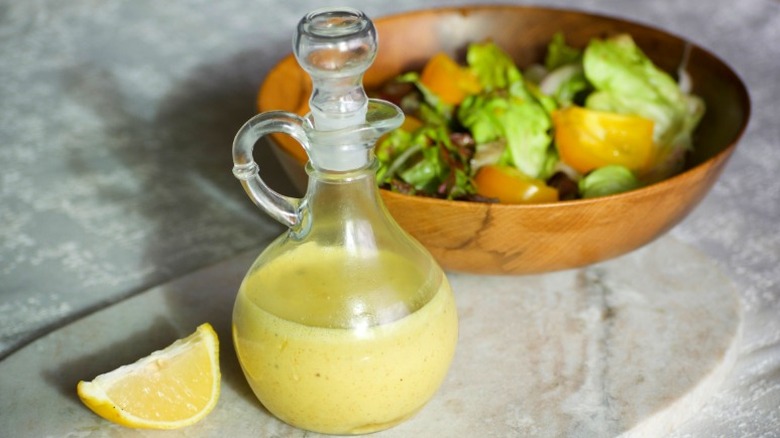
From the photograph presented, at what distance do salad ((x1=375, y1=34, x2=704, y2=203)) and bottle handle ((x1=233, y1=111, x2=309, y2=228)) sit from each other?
1.09 ft

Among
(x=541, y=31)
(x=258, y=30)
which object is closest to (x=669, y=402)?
(x=541, y=31)

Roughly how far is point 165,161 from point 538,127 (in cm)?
68

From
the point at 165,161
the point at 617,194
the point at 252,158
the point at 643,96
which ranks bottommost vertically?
the point at 165,161

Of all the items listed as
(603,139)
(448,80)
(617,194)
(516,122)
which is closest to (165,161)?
(448,80)

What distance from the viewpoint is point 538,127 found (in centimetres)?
142

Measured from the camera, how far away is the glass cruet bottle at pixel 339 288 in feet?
2.77

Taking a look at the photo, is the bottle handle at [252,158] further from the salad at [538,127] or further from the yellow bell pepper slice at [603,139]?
the yellow bell pepper slice at [603,139]

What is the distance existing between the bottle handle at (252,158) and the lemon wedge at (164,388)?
174 mm

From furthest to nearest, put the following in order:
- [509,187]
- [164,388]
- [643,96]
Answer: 1. [643,96]
2. [509,187]
3. [164,388]

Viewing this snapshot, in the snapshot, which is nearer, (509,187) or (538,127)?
(509,187)

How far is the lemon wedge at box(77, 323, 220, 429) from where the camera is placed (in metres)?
0.95

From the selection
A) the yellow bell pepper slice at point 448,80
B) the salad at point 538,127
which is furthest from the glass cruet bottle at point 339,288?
the yellow bell pepper slice at point 448,80

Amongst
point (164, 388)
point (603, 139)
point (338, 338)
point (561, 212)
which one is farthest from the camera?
point (603, 139)

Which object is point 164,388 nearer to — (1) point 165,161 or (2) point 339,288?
(2) point 339,288
